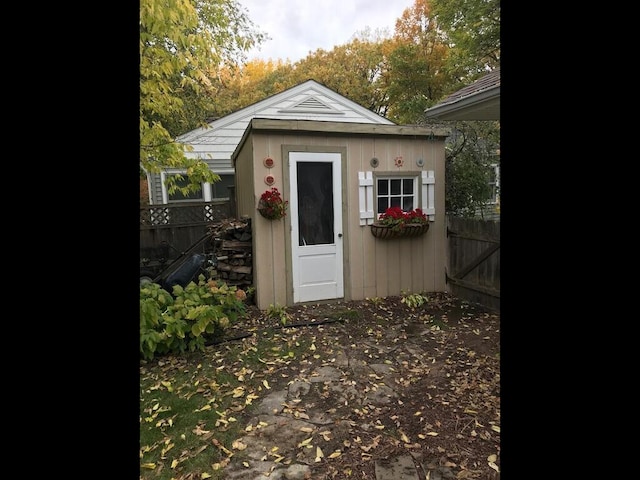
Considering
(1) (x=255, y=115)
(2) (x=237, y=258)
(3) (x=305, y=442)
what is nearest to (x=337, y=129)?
(2) (x=237, y=258)

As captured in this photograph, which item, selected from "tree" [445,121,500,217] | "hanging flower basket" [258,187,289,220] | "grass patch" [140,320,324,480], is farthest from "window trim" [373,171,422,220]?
"grass patch" [140,320,324,480]

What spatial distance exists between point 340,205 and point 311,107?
4727 mm

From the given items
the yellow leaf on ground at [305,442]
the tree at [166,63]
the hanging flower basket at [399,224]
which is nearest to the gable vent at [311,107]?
the tree at [166,63]

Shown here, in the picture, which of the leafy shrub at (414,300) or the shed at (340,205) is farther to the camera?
the leafy shrub at (414,300)

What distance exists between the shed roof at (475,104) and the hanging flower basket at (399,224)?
1.35 m

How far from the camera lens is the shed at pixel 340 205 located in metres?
4.97

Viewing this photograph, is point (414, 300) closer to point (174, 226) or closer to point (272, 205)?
point (272, 205)

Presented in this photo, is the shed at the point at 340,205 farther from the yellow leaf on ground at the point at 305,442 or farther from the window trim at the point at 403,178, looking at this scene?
the yellow leaf on ground at the point at 305,442

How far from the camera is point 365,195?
17.6 ft

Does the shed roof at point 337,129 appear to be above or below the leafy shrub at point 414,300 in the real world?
above

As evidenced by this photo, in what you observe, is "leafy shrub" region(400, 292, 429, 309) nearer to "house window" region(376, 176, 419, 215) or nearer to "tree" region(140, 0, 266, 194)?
"house window" region(376, 176, 419, 215)
